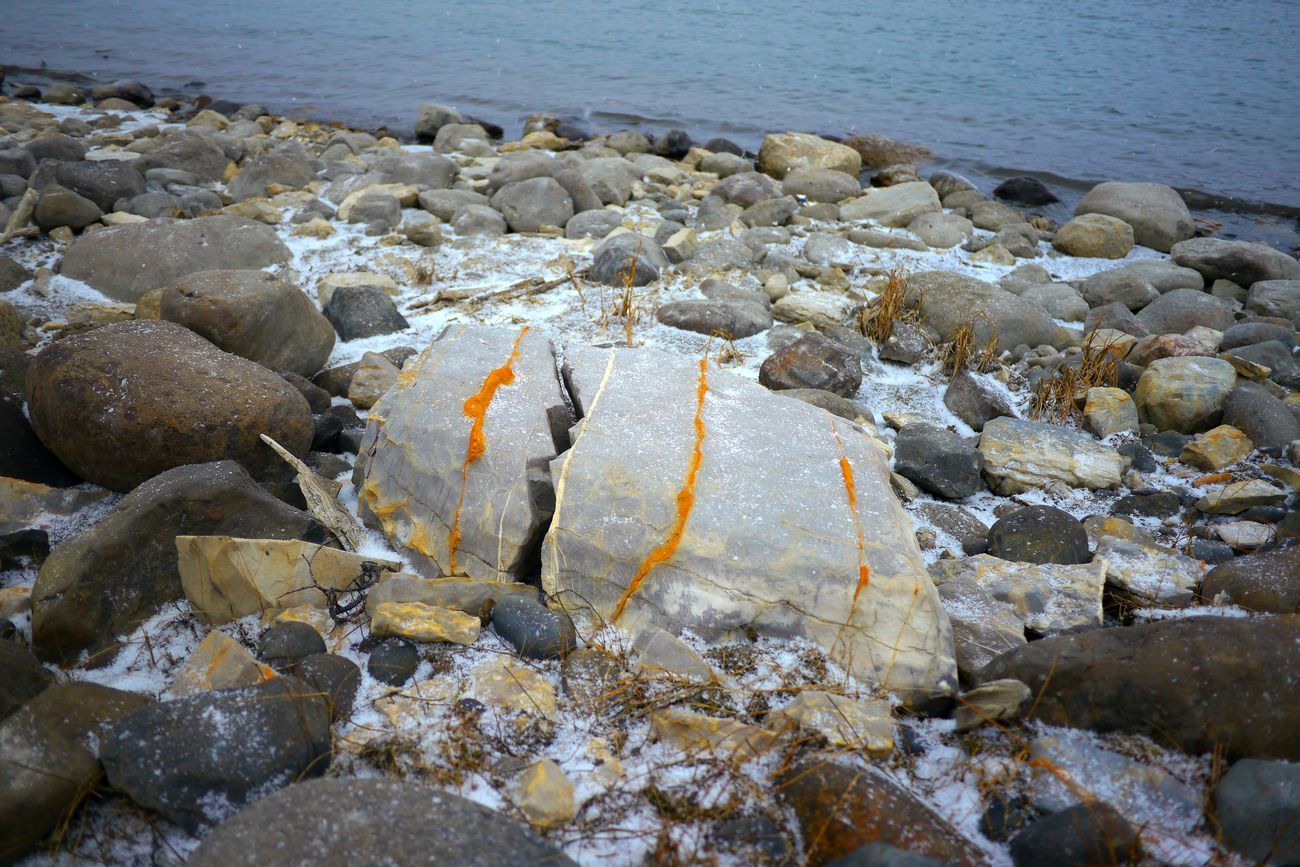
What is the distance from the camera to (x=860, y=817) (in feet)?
5.66

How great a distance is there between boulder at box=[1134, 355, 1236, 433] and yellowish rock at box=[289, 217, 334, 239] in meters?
5.66

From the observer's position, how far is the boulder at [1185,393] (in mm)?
3941

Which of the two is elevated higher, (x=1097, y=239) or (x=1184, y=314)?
(x=1097, y=239)

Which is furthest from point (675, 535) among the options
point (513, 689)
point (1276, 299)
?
point (1276, 299)

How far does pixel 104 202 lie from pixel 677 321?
5.17 metres

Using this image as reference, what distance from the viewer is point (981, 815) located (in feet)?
6.19

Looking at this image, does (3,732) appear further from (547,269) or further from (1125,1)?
(1125,1)

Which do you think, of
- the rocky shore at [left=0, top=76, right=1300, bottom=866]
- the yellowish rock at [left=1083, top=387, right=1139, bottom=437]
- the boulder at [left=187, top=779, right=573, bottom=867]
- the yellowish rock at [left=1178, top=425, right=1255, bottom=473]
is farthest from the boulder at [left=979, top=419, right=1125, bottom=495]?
the boulder at [left=187, top=779, right=573, bottom=867]

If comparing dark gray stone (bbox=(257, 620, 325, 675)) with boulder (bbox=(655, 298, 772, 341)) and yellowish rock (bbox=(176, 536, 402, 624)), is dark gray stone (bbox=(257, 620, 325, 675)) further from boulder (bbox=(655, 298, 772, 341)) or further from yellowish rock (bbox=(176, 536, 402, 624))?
boulder (bbox=(655, 298, 772, 341))

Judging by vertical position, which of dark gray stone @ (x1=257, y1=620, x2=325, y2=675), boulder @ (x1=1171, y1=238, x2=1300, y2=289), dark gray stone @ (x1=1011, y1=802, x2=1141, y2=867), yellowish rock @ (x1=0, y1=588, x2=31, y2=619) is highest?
boulder @ (x1=1171, y1=238, x2=1300, y2=289)

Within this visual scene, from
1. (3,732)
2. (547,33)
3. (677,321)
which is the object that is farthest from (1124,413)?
(547,33)

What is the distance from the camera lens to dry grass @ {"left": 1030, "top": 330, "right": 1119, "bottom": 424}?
4.05 meters

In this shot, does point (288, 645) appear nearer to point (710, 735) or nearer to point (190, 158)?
point (710, 735)

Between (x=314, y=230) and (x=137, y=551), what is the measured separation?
13.7 ft
